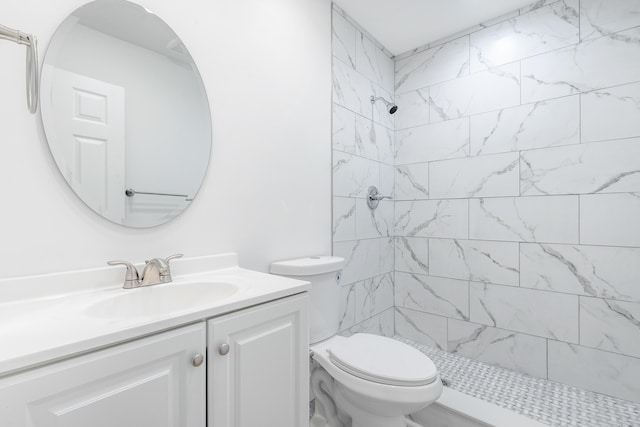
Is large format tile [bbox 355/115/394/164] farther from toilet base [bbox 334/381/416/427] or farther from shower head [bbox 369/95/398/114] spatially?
toilet base [bbox 334/381/416/427]

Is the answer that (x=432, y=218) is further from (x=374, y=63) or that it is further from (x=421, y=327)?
(x=374, y=63)

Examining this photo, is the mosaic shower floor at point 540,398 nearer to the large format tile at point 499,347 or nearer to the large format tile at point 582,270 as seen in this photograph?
the large format tile at point 499,347

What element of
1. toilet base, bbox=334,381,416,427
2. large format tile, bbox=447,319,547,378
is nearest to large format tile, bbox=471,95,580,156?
large format tile, bbox=447,319,547,378

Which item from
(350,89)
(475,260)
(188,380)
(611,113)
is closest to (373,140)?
(350,89)

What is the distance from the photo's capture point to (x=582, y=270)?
5.88 ft

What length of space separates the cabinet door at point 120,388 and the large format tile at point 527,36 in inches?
94.4

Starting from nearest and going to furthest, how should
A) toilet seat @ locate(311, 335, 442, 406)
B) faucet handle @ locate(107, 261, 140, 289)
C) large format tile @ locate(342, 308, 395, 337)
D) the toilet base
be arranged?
faucet handle @ locate(107, 261, 140, 289) < toilet seat @ locate(311, 335, 442, 406) < the toilet base < large format tile @ locate(342, 308, 395, 337)

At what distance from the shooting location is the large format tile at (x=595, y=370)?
65.5 inches

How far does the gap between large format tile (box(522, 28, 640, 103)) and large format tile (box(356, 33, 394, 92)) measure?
0.93 metres

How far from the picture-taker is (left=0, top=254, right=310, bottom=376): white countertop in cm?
59

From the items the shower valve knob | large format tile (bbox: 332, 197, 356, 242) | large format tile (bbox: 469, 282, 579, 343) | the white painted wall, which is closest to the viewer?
the shower valve knob

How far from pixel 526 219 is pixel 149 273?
6.91ft

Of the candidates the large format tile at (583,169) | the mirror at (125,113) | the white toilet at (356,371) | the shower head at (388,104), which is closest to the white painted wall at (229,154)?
the mirror at (125,113)

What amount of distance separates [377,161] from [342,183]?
18.4 inches
